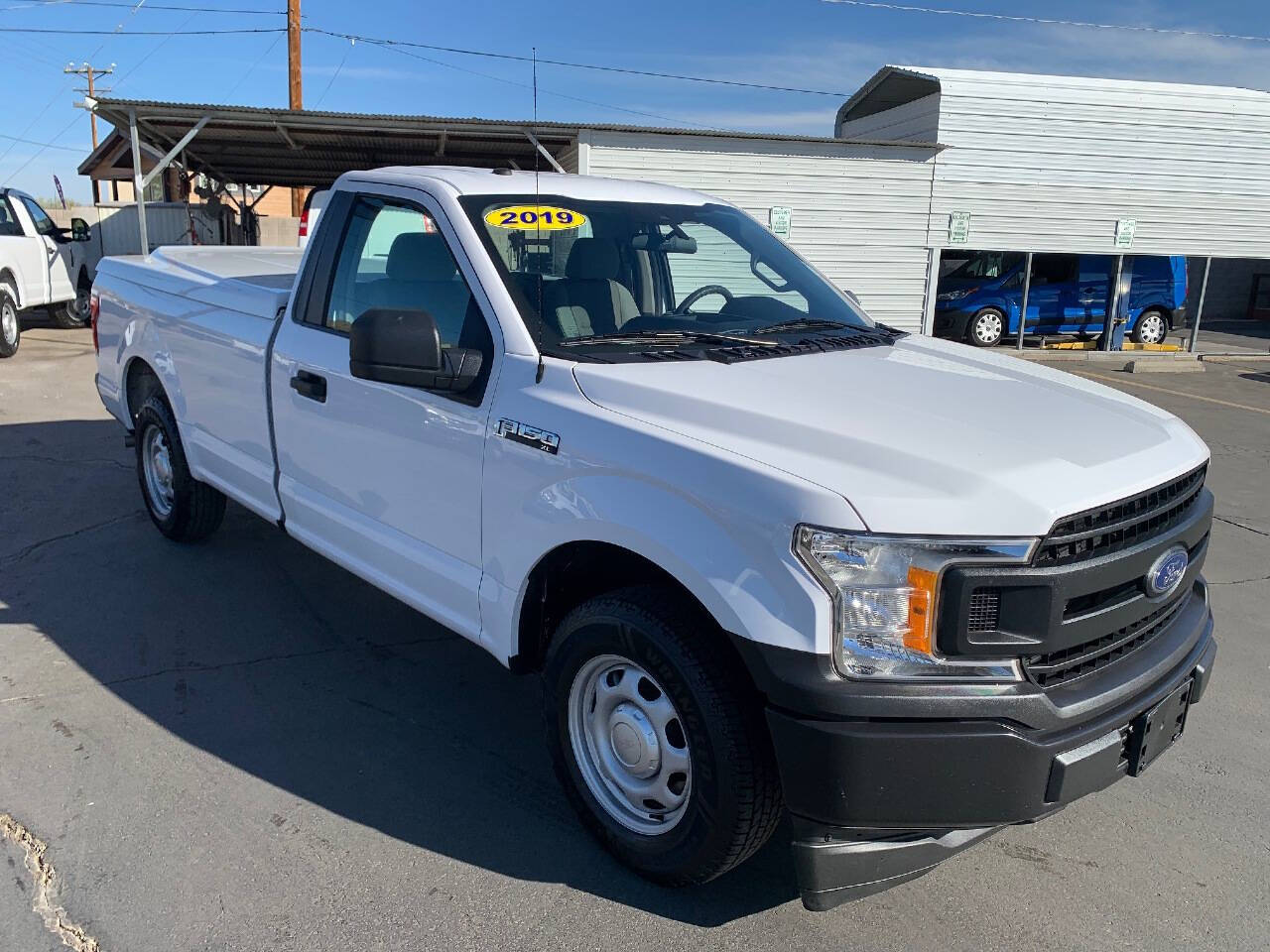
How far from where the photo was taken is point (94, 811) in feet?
10.5

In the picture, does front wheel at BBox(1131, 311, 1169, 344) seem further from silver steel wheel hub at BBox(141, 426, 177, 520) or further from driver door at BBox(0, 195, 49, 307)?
driver door at BBox(0, 195, 49, 307)

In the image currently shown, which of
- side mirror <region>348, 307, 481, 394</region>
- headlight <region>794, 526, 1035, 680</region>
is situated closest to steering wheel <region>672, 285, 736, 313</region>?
side mirror <region>348, 307, 481, 394</region>

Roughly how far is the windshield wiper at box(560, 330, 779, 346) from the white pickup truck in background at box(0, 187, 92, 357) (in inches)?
491

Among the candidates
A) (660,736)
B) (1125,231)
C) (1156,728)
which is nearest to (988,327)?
(1125,231)

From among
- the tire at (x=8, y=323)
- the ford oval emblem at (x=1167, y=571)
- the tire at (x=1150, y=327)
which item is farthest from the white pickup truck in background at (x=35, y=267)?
the tire at (x=1150, y=327)

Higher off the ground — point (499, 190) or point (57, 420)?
point (499, 190)

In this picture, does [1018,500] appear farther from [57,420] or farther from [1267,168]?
[1267,168]

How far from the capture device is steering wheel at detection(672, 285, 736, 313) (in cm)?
371

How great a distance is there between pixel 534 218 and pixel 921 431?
164cm

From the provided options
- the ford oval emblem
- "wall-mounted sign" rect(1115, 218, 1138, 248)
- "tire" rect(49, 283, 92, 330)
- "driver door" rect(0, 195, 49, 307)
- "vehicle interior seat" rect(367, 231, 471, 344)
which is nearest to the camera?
the ford oval emblem

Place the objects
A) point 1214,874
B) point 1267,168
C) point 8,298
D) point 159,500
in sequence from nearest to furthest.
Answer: point 1214,874 < point 159,500 < point 8,298 < point 1267,168

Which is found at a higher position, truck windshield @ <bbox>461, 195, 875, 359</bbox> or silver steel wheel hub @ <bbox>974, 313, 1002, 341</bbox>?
truck windshield @ <bbox>461, 195, 875, 359</bbox>

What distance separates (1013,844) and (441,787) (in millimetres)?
1873

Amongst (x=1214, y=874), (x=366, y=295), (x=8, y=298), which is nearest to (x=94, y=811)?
(x=366, y=295)
